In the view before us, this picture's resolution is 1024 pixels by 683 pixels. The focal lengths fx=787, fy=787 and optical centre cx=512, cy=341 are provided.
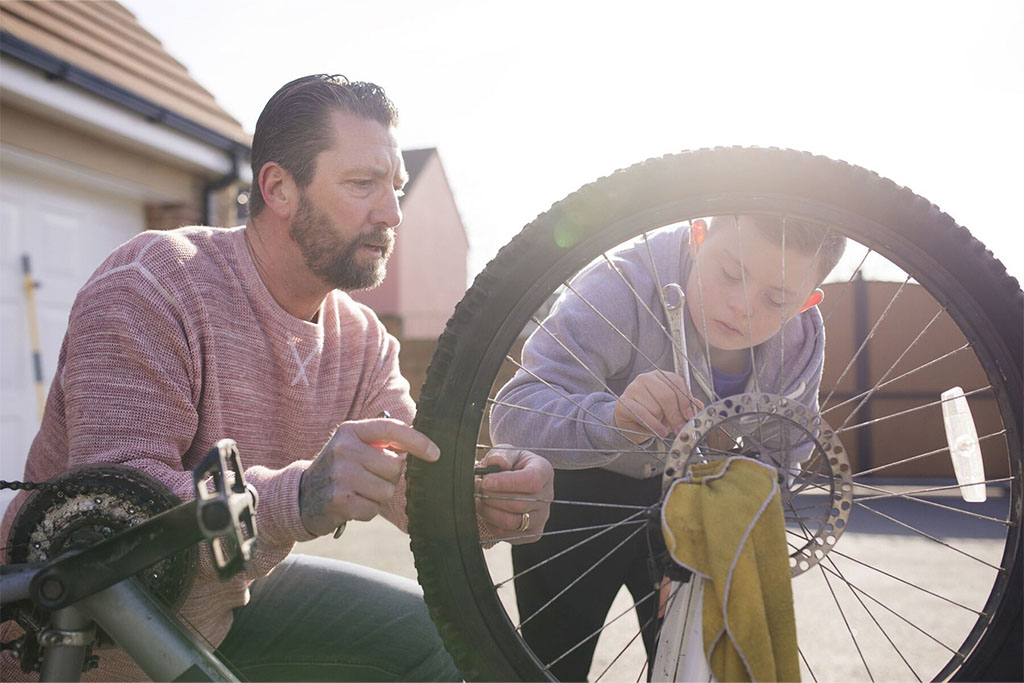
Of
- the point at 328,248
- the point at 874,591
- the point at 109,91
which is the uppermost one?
the point at 109,91

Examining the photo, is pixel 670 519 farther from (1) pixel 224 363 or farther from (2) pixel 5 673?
(2) pixel 5 673

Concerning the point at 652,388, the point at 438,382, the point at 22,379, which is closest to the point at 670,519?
the point at 652,388

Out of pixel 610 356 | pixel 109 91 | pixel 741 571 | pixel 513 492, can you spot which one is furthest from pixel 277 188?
pixel 109 91

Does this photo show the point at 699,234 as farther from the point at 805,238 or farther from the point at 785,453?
the point at 785,453

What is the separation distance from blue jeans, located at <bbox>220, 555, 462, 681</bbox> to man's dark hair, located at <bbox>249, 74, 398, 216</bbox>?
2.78 feet

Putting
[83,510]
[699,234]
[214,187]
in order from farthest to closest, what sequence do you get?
[214,187] < [699,234] < [83,510]

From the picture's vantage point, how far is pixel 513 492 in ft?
4.14

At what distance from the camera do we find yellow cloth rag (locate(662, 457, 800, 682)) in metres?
0.97

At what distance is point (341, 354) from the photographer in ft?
5.87

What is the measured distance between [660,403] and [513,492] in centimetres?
27

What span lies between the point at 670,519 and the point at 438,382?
0.36 meters

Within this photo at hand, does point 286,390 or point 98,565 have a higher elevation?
point 286,390

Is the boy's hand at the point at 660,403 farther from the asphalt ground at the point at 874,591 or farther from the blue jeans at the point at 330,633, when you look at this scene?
the asphalt ground at the point at 874,591

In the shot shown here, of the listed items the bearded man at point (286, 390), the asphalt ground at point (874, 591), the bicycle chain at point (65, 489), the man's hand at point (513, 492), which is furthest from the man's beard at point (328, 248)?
the asphalt ground at point (874, 591)
